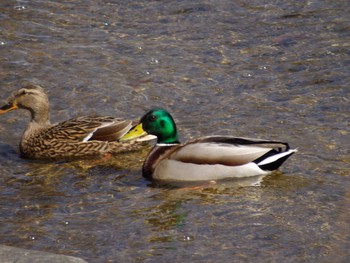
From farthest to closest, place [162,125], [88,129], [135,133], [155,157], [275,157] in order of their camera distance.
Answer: [88,129], [135,133], [162,125], [155,157], [275,157]

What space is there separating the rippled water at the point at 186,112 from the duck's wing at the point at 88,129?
12.8 inches

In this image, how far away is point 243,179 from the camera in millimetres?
9203

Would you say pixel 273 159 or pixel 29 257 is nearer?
pixel 29 257

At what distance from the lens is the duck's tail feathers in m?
9.05

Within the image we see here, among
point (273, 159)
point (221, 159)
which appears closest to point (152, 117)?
point (221, 159)

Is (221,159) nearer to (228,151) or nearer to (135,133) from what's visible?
(228,151)

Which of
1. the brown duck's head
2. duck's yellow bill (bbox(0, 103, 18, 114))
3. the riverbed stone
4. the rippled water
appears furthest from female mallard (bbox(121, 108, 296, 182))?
the riverbed stone

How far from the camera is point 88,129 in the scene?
10.3 m

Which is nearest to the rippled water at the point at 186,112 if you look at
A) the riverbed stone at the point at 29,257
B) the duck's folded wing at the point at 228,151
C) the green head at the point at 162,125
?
the duck's folded wing at the point at 228,151

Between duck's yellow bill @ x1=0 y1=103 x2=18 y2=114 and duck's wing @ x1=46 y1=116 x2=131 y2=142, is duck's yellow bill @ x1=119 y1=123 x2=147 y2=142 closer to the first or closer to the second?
duck's wing @ x1=46 y1=116 x2=131 y2=142

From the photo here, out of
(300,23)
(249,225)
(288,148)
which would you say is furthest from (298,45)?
(249,225)

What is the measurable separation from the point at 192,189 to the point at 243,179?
496 mm

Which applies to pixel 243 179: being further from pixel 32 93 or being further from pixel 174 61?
pixel 174 61

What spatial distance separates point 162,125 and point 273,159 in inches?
47.3
